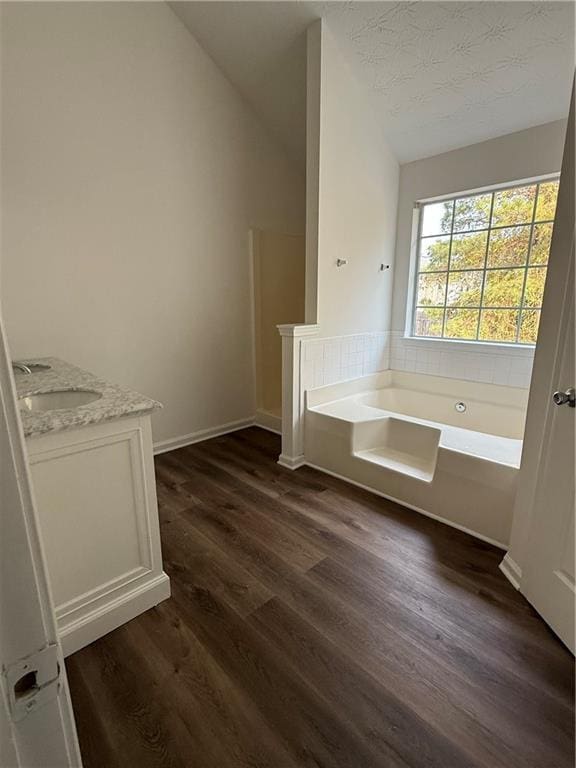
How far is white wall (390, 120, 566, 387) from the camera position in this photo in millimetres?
2586

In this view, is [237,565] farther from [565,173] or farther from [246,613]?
[565,173]

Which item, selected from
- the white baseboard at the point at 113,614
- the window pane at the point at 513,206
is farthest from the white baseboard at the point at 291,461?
the window pane at the point at 513,206

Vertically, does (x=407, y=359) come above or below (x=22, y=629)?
below

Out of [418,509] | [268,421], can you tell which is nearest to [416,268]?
[268,421]

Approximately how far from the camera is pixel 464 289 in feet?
10.3

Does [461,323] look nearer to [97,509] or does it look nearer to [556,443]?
[556,443]

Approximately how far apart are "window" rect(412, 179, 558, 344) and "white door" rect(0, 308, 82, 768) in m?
3.13

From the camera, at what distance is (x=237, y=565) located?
5.85 feet

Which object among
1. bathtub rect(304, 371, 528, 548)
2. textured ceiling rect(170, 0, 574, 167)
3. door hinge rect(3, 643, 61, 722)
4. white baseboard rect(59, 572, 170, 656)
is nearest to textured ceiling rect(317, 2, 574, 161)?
textured ceiling rect(170, 0, 574, 167)

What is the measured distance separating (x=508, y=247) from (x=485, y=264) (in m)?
0.19

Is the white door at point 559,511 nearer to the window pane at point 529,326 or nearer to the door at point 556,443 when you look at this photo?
the door at point 556,443

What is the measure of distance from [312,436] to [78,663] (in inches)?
72.2

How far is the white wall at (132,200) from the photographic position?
89.0 inches

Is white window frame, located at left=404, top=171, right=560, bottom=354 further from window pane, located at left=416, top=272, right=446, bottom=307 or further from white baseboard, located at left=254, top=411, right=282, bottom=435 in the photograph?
white baseboard, located at left=254, top=411, right=282, bottom=435
